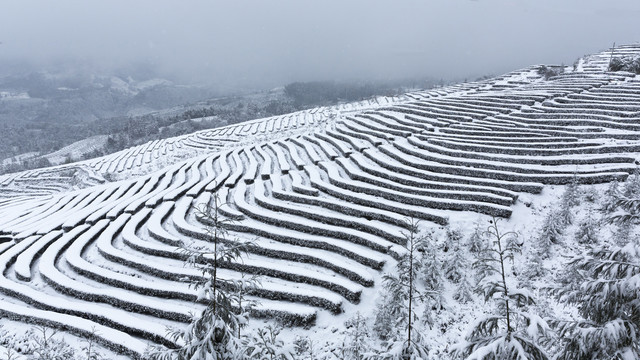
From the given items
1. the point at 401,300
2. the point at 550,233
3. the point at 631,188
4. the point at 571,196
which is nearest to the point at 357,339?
A: the point at 401,300

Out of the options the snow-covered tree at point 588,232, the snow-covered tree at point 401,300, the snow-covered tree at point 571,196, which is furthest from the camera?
the snow-covered tree at point 571,196

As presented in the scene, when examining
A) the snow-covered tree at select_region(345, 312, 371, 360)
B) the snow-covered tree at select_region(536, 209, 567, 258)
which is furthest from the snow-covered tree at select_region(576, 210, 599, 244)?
the snow-covered tree at select_region(345, 312, 371, 360)

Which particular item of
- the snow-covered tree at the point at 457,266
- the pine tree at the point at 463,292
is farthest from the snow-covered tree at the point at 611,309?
the snow-covered tree at the point at 457,266

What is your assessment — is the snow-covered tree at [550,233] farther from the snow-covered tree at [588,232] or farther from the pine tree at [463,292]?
the pine tree at [463,292]

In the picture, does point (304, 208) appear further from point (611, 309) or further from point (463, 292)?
point (611, 309)

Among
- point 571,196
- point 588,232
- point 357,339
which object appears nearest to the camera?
point 357,339

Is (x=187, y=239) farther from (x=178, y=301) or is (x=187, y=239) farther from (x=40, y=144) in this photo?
(x=40, y=144)

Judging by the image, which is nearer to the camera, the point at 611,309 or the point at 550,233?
the point at 611,309
